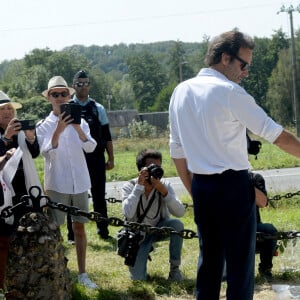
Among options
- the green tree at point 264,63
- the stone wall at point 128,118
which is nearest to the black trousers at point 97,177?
the stone wall at point 128,118

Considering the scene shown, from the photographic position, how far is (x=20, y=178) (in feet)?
17.7

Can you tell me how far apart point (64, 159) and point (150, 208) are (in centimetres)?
90

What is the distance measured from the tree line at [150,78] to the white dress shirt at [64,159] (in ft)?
194

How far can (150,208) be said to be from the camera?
20.7 feet

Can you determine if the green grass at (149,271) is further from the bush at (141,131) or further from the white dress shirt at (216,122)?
the bush at (141,131)

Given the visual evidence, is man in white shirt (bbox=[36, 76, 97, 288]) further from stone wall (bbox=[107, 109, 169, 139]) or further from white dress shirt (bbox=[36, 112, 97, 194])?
stone wall (bbox=[107, 109, 169, 139])

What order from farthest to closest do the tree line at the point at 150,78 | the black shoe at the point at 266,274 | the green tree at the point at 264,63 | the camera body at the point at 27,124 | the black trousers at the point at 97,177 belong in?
the green tree at the point at 264,63 → the tree line at the point at 150,78 → the black trousers at the point at 97,177 → the black shoe at the point at 266,274 → the camera body at the point at 27,124

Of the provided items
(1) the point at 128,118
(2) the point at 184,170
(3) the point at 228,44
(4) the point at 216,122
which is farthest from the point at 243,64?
(1) the point at 128,118

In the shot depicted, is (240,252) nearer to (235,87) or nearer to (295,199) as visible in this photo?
(235,87)

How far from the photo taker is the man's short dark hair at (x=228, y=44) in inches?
157

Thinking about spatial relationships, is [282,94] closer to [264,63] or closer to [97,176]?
[264,63]

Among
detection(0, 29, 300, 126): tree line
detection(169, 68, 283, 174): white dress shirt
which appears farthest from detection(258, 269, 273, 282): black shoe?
detection(0, 29, 300, 126): tree line

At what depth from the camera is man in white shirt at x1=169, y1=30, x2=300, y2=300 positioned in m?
3.89

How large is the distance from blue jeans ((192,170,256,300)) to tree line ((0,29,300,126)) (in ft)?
202
